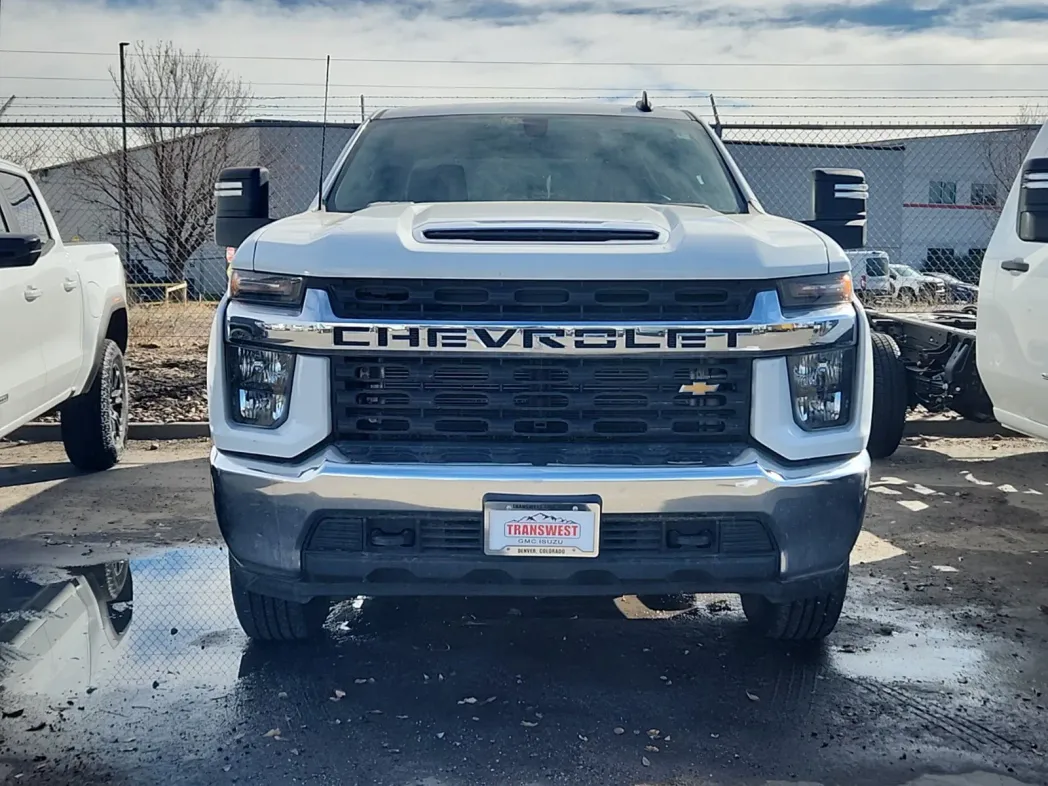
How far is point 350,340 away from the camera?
3.21m

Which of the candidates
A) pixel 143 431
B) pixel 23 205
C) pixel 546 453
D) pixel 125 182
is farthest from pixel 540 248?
pixel 125 182

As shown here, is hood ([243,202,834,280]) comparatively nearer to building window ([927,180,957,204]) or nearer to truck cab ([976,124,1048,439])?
truck cab ([976,124,1048,439])

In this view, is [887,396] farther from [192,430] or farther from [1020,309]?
[192,430]

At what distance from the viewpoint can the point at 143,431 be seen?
801cm

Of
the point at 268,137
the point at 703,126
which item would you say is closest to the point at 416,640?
the point at 703,126

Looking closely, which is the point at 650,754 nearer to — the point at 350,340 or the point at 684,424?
the point at 684,424

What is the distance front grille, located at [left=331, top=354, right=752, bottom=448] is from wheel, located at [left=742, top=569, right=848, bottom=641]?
0.82m

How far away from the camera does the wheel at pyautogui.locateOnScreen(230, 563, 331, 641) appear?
3.72m

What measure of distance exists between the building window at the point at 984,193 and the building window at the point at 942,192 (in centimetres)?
171

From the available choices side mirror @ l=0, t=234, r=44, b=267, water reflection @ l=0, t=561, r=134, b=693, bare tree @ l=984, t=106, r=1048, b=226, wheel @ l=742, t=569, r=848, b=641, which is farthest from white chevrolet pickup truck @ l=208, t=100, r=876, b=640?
bare tree @ l=984, t=106, r=1048, b=226

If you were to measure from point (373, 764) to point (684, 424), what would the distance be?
134 cm

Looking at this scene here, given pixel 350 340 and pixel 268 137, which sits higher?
pixel 268 137

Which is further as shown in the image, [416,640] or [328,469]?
[416,640]

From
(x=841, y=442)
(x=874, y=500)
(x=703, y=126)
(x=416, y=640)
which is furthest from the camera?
(x=874, y=500)
